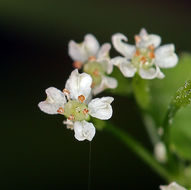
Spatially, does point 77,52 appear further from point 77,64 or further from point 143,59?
point 143,59

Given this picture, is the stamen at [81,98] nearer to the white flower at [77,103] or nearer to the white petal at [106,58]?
the white flower at [77,103]

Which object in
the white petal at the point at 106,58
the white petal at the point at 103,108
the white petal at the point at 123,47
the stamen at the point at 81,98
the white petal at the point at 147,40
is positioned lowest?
the white petal at the point at 103,108

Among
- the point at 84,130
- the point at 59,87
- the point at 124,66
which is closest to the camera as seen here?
the point at 84,130

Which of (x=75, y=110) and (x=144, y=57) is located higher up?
(x=144, y=57)

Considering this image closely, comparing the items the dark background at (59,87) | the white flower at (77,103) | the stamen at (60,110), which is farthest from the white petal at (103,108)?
the dark background at (59,87)

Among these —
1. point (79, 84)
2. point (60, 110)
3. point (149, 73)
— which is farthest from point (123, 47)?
point (60, 110)

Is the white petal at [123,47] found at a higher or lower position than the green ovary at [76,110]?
higher

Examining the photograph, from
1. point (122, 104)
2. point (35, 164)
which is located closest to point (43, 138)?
point (35, 164)
